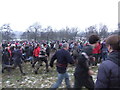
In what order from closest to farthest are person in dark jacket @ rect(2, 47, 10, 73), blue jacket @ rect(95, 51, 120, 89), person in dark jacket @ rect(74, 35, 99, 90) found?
1. blue jacket @ rect(95, 51, 120, 89)
2. person in dark jacket @ rect(74, 35, 99, 90)
3. person in dark jacket @ rect(2, 47, 10, 73)

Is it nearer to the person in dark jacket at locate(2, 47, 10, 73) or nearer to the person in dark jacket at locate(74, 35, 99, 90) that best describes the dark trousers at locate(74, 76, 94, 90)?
the person in dark jacket at locate(74, 35, 99, 90)

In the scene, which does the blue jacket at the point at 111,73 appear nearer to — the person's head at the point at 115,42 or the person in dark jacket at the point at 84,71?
the person's head at the point at 115,42

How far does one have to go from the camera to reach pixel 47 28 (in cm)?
4862

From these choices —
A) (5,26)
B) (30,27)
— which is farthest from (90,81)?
(30,27)

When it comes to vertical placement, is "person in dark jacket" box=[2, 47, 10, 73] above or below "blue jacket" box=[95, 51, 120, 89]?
below

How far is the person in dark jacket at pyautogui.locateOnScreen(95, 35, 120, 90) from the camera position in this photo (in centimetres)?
222

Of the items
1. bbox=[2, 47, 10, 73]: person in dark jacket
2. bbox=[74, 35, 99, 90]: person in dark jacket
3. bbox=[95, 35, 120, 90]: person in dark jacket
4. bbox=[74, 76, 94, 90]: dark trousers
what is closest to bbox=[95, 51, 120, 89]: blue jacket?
bbox=[95, 35, 120, 90]: person in dark jacket

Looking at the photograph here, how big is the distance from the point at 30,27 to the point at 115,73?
4635 cm

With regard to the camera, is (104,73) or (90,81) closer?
(104,73)

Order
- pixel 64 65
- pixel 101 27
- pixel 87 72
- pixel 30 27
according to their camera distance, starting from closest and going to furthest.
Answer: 1. pixel 87 72
2. pixel 64 65
3. pixel 30 27
4. pixel 101 27

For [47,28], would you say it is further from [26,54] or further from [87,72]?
[87,72]

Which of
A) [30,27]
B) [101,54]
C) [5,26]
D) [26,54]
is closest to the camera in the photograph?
[101,54]

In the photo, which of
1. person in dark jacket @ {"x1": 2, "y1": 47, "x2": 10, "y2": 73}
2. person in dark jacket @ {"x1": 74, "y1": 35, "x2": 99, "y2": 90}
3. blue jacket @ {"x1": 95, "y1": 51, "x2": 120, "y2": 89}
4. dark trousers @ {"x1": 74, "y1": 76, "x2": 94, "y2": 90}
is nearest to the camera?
blue jacket @ {"x1": 95, "y1": 51, "x2": 120, "y2": 89}

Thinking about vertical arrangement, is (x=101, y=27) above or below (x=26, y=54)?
above
